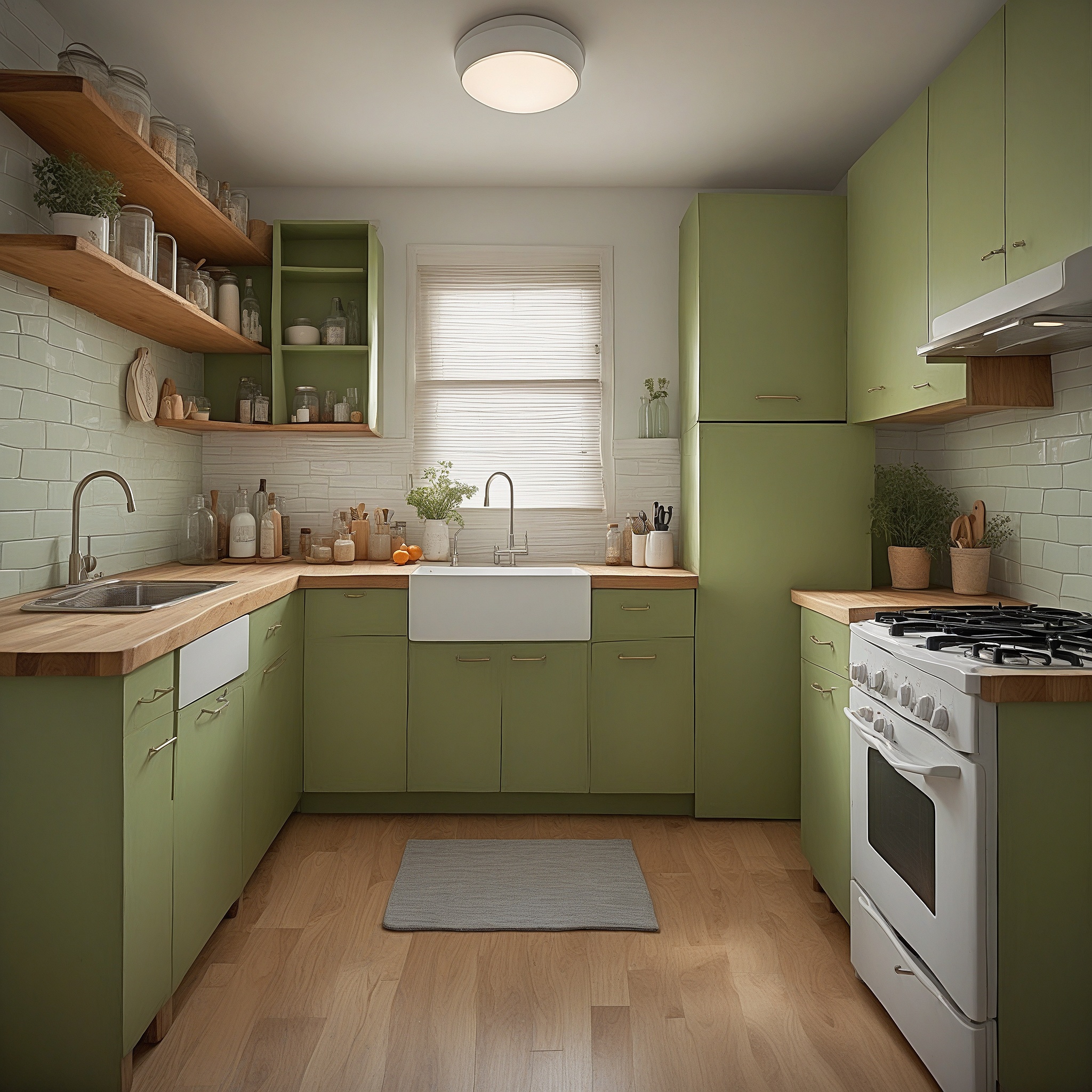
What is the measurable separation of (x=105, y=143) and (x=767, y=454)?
2.46 metres

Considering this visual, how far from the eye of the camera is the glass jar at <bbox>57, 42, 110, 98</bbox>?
2.20 metres

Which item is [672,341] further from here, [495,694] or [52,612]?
[52,612]

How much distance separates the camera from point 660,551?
3.48m

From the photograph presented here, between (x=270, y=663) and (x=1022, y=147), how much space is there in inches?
105

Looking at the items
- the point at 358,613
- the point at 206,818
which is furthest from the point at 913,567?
the point at 206,818

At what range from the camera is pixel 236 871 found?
240 cm

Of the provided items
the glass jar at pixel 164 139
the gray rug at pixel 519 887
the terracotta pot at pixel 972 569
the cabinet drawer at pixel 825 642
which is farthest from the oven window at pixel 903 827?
the glass jar at pixel 164 139

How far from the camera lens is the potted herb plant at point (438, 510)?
366 cm

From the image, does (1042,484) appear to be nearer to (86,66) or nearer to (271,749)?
(271,749)

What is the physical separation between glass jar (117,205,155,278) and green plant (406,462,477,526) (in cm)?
147

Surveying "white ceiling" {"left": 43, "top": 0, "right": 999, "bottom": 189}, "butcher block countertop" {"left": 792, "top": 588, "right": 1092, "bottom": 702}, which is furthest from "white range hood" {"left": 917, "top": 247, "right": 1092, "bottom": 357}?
"white ceiling" {"left": 43, "top": 0, "right": 999, "bottom": 189}

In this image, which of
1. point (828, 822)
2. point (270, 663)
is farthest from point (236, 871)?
point (828, 822)

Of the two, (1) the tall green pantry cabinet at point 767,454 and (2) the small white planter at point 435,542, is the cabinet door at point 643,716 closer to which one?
(1) the tall green pantry cabinet at point 767,454

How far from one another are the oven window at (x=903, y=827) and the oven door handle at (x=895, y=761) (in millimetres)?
51
